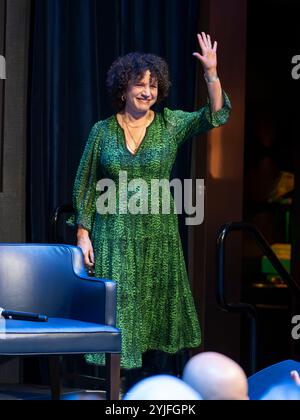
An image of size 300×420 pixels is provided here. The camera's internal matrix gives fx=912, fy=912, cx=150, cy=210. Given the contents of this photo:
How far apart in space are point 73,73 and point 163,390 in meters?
3.60

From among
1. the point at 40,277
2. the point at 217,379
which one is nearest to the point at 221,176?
the point at 40,277

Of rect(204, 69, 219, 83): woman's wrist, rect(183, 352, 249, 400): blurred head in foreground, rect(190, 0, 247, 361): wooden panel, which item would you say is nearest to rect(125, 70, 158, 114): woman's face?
rect(204, 69, 219, 83): woman's wrist

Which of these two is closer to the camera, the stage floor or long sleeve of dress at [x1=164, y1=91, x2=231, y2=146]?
long sleeve of dress at [x1=164, y1=91, x2=231, y2=146]

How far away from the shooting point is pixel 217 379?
1.74m

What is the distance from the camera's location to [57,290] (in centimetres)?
394

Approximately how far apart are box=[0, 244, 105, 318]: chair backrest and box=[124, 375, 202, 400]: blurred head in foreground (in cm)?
226

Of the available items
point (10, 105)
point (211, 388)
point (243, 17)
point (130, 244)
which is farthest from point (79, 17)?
point (211, 388)

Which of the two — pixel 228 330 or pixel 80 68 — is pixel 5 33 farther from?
pixel 228 330

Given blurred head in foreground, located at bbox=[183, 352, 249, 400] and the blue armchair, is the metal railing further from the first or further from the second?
blurred head in foreground, located at bbox=[183, 352, 249, 400]

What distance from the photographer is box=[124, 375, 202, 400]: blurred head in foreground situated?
1608mm

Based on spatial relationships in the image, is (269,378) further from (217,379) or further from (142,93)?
(142,93)

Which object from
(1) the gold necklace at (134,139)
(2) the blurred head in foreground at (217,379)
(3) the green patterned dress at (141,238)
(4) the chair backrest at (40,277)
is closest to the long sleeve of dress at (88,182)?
(3) the green patterned dress at (141,238)

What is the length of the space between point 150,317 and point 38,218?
115 cm

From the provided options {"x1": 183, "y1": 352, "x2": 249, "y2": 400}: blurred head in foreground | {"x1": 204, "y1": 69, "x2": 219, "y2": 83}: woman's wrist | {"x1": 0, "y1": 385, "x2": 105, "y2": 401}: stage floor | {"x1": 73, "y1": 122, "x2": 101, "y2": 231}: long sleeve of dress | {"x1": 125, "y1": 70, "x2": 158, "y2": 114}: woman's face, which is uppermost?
{"x1": 204, "y1": 69, "x2": 219, "y2": 83}: woman's wrist
